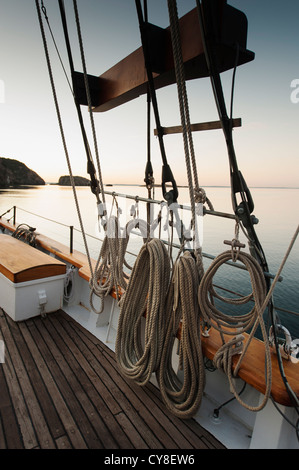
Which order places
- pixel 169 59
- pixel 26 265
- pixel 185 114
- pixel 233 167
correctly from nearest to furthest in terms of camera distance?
pixel 233 167, pixel 185 114, pixel 169 59, pixel 26 265

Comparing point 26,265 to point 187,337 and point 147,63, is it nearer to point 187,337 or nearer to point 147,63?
point 187,337

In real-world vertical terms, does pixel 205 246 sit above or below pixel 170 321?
below

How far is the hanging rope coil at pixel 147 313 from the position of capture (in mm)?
1513

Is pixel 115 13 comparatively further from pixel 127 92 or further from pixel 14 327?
pixel 14 327

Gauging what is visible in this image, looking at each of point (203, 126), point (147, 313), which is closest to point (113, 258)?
point (147, 313)

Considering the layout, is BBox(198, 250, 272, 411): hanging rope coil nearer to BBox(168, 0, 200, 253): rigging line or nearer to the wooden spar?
BBox(168, 0, 200, 253): rigging line

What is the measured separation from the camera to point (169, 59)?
1.48 metres

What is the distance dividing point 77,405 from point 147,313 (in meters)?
0.65

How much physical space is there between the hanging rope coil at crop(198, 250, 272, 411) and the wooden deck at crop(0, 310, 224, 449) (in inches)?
17.0

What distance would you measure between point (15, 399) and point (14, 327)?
840 millimetres

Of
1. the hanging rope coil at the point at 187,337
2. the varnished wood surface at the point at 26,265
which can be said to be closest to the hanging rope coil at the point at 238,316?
the hanging rope coil at the point at 187,337

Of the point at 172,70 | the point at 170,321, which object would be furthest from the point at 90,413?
the point at 172,70

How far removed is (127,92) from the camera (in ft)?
6.17

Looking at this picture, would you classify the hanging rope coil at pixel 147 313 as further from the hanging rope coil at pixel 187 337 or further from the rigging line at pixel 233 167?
the rigging line at pixel 233 167
